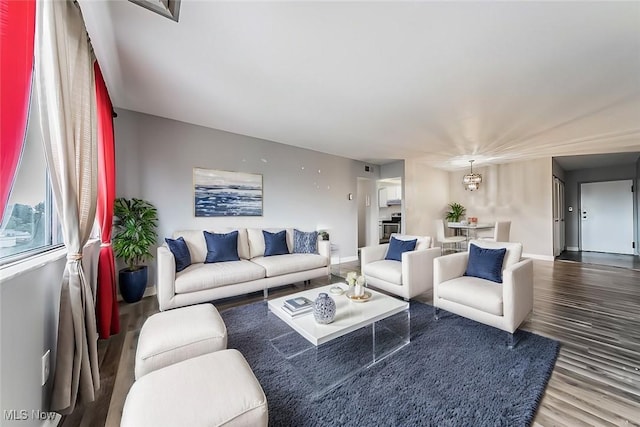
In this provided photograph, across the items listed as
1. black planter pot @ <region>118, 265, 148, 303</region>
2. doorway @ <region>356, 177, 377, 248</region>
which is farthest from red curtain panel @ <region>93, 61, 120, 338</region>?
doorway @ <region>356, 177, 377, 248</region>

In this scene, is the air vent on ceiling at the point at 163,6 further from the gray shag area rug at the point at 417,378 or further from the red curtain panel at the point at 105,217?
the gray shag area rug at the point at 417,378

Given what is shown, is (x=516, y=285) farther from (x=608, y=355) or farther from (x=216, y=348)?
(x=216, y=348)

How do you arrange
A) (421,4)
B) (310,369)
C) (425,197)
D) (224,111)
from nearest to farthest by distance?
(421,4) → (310,369) → (224,111) → (425,197)

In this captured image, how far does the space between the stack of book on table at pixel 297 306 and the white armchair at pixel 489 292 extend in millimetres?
1399

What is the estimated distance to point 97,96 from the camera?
7.47 ft

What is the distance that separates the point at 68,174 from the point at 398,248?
3373 millimetres

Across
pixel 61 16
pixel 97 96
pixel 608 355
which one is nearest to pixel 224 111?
pixel 97 96

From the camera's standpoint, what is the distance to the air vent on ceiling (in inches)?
59.5

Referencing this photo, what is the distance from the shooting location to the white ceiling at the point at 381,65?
165cm

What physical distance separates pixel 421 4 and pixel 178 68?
6.76 feet

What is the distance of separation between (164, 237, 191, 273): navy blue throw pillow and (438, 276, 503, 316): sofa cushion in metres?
2.93

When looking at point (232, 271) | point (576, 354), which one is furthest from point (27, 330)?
point (576, 354)

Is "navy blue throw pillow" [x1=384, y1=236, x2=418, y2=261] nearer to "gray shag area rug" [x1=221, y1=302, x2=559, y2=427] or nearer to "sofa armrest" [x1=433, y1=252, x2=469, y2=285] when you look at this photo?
"sofa armrest" [x1=433, y1=252, x2=469, y2=285]

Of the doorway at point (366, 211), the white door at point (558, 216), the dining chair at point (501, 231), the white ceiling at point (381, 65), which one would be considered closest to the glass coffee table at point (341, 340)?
the white ceiling at point (381, 65)
